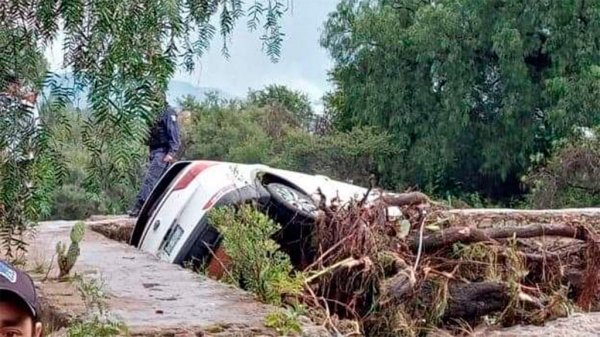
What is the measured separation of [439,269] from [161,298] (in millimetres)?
1792

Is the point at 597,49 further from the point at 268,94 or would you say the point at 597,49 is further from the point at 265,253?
the point at 265,253

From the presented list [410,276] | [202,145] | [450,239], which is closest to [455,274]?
[450,239]

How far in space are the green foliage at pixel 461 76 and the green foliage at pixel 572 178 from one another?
379 centimetres

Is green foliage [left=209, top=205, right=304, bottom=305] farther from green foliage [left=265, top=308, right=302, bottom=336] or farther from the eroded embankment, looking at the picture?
green foliage [left=265, top=308, right=302, bottom=336]

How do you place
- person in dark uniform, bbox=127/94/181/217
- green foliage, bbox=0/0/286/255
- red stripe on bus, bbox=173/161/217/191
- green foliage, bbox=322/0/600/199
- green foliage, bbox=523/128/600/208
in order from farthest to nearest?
1. green foliage, bbox=322/0/600/199
2. green foliage, bbox=523/128/600/208
3. person in dark uniform, bbox=127/94/181/217
4. red stripe on bus, bbox=173/161/217/191
5. green foliage, bbox=0/0/286/255

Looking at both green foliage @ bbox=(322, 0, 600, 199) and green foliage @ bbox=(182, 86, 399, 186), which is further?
green foliage @ bbox=(182, 86, 399, 186)

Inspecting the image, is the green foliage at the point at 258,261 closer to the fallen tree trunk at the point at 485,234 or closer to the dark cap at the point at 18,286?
the fallen tree trunk at the point at 485,234

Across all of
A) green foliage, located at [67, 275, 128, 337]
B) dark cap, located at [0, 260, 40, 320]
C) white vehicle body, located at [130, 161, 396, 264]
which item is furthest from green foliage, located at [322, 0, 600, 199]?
dark cap, located at [0, 260, 40, 320]

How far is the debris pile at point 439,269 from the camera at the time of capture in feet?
15.9

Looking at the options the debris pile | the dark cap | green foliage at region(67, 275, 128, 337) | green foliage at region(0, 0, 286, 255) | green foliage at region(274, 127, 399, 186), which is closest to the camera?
the dark cap

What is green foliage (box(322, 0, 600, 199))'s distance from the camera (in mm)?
20141

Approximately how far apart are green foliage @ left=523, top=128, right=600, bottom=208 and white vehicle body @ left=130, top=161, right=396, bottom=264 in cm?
915

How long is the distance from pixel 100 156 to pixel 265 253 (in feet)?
6.43

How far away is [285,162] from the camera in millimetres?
21016
